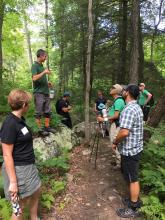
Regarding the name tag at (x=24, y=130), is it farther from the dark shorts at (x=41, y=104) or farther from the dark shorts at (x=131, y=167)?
the dark shorts at (x=41, y=104)

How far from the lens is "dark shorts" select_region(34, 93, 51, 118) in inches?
315

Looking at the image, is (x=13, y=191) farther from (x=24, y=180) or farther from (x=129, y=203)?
(x=129, y=203)

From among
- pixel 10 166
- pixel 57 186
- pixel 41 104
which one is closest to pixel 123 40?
pixel 41 104

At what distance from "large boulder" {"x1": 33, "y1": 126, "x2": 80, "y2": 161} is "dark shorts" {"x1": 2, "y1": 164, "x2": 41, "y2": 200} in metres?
2.70

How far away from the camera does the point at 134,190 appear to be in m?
5.20

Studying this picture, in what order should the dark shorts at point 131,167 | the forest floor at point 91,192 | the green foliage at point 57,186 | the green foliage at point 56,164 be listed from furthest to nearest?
1. the green foliage at point 56,164
2. the green foliage at point 57,186
3. the forest floor at point 91,192
4. the dark shorts at point 131,167

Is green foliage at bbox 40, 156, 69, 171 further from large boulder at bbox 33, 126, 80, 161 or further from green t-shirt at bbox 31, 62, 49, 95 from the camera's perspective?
green t-shirt at bbox 31, 62, 49, 95

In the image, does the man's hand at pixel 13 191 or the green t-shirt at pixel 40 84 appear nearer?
the man's hand at pixel 13 191

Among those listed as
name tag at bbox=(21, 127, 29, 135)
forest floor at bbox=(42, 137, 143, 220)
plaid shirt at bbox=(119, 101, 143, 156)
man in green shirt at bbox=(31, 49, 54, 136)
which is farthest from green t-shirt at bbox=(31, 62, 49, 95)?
name tag at bbox=(21, 127, 29, 135)

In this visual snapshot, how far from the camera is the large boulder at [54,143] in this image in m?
7.54

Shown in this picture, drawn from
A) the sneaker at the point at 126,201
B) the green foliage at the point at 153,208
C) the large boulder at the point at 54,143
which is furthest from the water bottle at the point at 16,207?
the large boulder at the point at 54,143

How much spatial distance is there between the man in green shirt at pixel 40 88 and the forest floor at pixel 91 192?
1663 mm

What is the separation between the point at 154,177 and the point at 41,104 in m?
3.83

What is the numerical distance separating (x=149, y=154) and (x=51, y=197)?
2.63m
